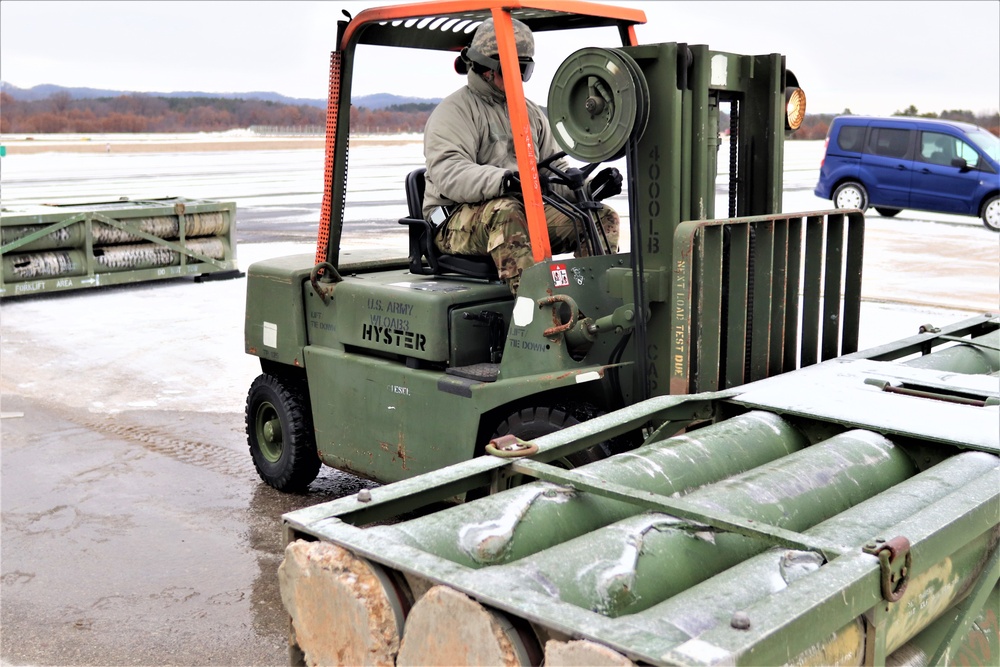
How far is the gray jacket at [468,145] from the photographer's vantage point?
486 cm

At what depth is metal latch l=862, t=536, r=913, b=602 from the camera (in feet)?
8.14

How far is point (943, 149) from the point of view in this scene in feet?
61.4

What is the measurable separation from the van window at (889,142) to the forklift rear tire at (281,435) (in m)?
15.7

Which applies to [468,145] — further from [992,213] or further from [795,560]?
[992,213]

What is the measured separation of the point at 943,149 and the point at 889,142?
0.92m

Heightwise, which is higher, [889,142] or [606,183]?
[606,183]

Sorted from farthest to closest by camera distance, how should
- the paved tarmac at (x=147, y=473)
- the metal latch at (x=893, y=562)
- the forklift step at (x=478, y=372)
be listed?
the forklift step at (x=478, y=372), the paved tarmac at (x=147, y=473), the metal latch at (x=893, y=562)

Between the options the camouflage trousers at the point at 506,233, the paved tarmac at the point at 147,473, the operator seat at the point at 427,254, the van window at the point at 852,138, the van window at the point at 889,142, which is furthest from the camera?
the van window at the point at 852,138

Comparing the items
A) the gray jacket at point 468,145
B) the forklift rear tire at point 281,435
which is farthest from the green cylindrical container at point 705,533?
the forklift rear tire at point 281,435

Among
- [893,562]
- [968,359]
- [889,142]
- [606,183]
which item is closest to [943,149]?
[889,142]

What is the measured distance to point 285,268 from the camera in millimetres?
5703

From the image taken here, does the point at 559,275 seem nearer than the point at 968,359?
Yes

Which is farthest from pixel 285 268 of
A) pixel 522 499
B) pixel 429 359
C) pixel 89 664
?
pixel 522 499

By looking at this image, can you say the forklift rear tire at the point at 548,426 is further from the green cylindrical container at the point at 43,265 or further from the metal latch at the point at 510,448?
the green cylindrical container at the point at 43,265
